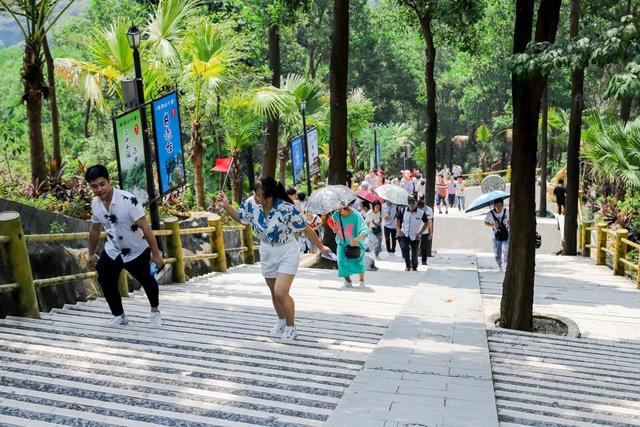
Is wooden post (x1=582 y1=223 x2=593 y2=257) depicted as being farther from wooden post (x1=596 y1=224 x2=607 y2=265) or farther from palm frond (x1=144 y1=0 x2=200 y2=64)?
palm frond (x1=144 y1=0 x2=200 y2=64)

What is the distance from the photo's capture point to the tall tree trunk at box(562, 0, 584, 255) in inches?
807

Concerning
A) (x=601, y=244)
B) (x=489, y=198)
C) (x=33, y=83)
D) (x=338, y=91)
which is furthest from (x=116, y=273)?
(x=601, y=244)

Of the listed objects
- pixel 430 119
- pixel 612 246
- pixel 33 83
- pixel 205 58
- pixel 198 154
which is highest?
pixel 205 58

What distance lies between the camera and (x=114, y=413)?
453 cm

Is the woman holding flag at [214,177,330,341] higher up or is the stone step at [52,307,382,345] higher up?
the woman holding flag at [214,177,330,341]

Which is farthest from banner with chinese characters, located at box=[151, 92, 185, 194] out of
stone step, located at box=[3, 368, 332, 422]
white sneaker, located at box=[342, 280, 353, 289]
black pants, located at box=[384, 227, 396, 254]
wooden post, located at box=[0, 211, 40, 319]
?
black pants, located at box=[384, 227, 396, 254]

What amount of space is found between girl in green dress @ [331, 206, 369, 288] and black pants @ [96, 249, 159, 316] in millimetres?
4580

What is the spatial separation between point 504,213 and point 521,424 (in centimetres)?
992

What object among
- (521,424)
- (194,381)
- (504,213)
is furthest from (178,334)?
(504,213)

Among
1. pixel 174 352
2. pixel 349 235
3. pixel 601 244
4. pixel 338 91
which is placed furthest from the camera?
pixel 601 244

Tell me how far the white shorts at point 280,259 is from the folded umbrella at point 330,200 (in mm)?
4370

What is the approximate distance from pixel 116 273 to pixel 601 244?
560 inches

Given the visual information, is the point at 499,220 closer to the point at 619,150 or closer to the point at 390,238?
the point at 390,238

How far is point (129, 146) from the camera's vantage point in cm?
1080
